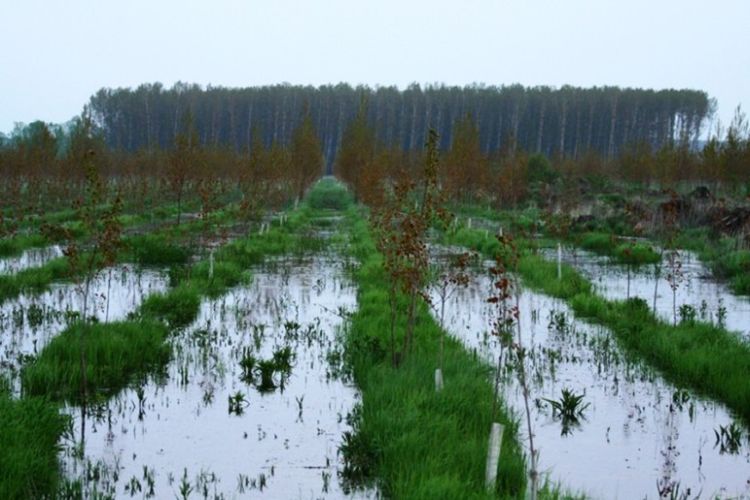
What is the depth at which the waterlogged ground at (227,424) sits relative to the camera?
6645mm

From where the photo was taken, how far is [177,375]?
10.1 meters

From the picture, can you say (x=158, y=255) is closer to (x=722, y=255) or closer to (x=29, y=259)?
(x=29, y=259)

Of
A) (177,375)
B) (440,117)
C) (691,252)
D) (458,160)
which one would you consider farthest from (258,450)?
(440,117)

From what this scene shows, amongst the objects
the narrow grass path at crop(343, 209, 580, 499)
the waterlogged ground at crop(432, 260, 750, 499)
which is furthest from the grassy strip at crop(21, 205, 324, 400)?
the waterlogged ground at crop(432, 260, 750, 499)

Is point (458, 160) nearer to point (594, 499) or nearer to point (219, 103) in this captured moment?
point (594, 499)

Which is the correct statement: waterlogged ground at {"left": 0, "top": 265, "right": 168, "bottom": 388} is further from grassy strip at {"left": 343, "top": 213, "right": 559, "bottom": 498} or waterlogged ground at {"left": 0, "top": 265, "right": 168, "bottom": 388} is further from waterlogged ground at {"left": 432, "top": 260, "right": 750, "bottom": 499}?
waterlogged ground at {"left": 432, "top": 260, "right": 750, "bottom": 499}

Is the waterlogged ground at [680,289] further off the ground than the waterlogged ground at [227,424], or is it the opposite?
the waterlogged ground at [680,289]

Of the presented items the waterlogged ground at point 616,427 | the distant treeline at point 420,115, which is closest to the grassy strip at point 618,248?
the waterlogged ground at point 616,427

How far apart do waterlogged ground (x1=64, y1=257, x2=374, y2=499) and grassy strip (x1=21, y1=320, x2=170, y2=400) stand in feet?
1.15

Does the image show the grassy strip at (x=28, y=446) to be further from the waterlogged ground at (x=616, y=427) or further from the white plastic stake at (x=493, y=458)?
the waterlogged ground at (x=616, y=427)

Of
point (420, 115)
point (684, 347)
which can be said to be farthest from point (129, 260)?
point (420, 115)

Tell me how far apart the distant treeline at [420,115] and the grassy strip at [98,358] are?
384 ft

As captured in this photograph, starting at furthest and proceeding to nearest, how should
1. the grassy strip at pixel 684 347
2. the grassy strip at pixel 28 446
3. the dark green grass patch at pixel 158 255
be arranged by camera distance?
the dark green grass patch at pixel 158 255
the grassy strip at pixel 684 347
the grassy strip at pixel 28 446

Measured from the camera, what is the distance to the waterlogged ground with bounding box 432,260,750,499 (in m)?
6.83
